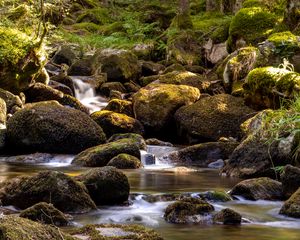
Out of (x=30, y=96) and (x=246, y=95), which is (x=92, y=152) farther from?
(x=30, y=96)

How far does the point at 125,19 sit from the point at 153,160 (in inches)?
773

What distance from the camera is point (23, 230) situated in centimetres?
320

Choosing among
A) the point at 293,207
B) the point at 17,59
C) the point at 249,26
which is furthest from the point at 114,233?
the point at 249,26

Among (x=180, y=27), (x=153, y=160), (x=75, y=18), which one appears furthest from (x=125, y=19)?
(x=153, y=160)

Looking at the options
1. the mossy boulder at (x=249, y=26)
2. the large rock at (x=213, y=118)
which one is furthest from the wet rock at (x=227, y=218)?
the mossy boulder at (x=249, y=26)

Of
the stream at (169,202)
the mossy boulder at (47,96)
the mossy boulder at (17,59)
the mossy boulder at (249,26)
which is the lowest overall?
the stream at (169,202)

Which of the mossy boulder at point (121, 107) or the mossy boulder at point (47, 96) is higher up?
the mossy boulder at point (47, 96)

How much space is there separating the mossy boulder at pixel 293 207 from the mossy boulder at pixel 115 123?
307 inches

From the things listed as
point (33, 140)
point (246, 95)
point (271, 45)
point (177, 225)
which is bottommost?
point (177, 225)

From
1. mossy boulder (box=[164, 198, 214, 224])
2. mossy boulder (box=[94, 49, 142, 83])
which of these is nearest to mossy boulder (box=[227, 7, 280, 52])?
mossy boulder (box=[94, 49, 142, 83])

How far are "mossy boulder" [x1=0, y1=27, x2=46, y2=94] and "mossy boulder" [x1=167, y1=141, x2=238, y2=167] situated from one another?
562 centimetres

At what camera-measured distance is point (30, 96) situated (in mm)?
16125

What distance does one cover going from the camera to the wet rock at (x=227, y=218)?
19.9ft

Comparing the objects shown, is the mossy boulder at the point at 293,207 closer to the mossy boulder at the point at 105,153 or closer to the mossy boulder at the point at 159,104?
the mossy boulder at the point at 105,153
